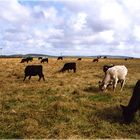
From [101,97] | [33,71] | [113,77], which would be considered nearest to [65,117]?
[101,97]

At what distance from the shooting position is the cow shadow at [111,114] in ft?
39.3

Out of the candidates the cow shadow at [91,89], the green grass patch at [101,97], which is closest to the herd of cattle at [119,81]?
the cow shadow at [91,89]

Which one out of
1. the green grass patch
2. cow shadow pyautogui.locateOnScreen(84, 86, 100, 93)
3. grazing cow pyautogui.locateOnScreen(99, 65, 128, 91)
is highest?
grazing cow pyautogui.locateOnScreen(99, 65, 128, 91)

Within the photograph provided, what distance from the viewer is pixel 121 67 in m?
20.3

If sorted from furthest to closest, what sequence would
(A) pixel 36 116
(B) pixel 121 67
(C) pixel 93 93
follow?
(B) pixel 121 67, (C) pixel 93 93, (A) pixel 36 116

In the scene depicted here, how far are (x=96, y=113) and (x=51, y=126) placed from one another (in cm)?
246

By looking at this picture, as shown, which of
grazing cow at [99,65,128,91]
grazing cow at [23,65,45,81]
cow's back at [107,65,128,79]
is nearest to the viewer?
grazing cow at [99,65,128,91]

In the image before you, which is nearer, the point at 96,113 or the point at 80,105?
the point at 96,113

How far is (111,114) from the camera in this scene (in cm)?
1280

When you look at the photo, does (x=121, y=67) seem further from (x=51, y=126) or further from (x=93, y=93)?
(x=51, y=126)

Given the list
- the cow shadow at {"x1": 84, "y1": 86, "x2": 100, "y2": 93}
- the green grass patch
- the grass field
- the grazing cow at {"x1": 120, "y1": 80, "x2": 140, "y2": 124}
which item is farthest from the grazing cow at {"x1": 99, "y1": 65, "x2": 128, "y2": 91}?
the grazing cow at {"x1": 120, "y1": 80, "x2": 140, "y2": 124}

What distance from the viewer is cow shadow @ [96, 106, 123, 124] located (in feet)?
39.3

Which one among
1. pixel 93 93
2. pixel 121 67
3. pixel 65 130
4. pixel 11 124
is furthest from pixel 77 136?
pixel 121 67

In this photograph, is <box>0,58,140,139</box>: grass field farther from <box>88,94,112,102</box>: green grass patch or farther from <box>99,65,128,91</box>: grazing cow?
<box>99,65,128,91</box>: grazing cow
